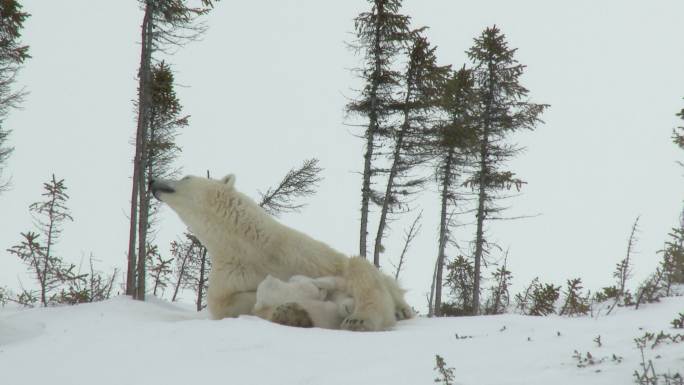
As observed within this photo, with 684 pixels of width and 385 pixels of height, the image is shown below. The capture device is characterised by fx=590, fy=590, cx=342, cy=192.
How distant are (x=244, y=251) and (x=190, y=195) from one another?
1.01 meters

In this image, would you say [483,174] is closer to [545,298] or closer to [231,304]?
[545,298]

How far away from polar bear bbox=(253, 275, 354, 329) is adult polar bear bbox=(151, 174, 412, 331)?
9.7 inches

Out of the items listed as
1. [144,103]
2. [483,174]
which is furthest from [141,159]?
[483,174]

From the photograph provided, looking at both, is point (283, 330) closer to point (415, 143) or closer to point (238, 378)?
point (238, 378)

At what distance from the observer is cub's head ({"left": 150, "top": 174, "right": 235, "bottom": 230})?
7246mm

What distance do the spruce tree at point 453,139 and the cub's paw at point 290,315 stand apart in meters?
13.5

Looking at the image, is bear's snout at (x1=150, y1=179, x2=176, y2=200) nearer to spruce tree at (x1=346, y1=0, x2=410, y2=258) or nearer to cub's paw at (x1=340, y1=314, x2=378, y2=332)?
cub's paw at (x1=340, y1=314, x2=378, y2=332)

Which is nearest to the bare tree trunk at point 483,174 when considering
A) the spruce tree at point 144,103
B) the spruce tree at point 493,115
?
the spruce tree at point 493,115

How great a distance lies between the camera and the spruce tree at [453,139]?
63.5 feet

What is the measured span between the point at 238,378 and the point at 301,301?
2.31 meters

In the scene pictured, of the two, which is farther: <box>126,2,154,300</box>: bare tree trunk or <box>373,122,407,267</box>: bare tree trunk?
<box>373,122,407,267</box>: bare tree trunk

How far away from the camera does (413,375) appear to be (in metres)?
3.65

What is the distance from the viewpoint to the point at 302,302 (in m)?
6.16

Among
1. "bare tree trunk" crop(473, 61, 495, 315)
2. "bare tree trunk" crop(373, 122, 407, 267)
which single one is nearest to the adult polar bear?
"bare tree trunk" crop(373, 122, 407, 267)
